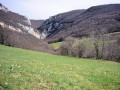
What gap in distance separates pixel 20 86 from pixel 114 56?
72.1 metres

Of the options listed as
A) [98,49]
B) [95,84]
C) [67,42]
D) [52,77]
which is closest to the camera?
Result: [52,77]

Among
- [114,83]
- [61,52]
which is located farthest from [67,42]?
[114,83]

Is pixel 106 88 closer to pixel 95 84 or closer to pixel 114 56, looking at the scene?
pixel 95 84

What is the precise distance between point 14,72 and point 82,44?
236 ft

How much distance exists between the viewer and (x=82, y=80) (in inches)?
825

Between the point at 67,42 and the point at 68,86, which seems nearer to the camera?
the point at 68,86

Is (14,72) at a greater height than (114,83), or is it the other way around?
(14,72)

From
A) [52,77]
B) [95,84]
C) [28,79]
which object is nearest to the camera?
[28,79]

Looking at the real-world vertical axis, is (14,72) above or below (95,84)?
above

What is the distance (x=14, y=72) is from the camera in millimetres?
18641

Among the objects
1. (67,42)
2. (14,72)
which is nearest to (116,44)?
(67,42)

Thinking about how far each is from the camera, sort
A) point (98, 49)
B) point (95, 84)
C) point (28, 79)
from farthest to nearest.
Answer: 1. point (98, 49)
2. point (95, 84)
3. point (28, 79)

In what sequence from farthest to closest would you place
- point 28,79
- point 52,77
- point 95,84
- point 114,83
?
point 114,83 < point 95,84 < point 52,77 < point 28,79

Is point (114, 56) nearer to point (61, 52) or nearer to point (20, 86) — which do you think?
point (61, 52)
